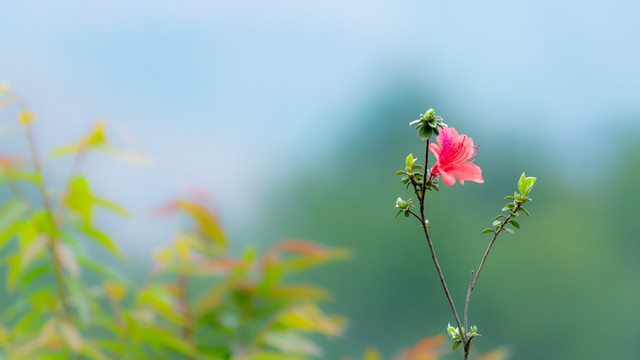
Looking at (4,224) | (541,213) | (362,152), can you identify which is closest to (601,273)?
(541,213)

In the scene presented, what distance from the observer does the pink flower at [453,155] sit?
21 centimetres

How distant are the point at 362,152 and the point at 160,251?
1.02 m

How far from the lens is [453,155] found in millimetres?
224

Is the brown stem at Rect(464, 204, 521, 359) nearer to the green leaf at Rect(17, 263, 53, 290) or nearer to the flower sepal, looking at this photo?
the flower sepal

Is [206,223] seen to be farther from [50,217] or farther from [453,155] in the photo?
[453,155]

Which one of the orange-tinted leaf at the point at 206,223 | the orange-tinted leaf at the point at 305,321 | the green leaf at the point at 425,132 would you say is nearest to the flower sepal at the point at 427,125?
the green leaf at the point at 425,132

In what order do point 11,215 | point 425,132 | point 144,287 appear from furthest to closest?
point 144,287 → point 11,215 → point 425,132

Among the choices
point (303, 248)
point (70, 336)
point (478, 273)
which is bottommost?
point (478, 273)

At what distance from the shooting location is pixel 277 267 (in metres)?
0.67

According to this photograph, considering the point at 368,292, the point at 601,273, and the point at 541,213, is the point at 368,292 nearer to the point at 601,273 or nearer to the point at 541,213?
the point at 541,213

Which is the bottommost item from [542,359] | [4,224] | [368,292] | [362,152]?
[4,224]

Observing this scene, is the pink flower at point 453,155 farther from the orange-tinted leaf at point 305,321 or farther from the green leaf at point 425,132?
the orange-tinted leaf at point 305,321

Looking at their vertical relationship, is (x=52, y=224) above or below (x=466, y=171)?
above

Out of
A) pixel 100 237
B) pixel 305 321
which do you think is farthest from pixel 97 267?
pixel 305 321
